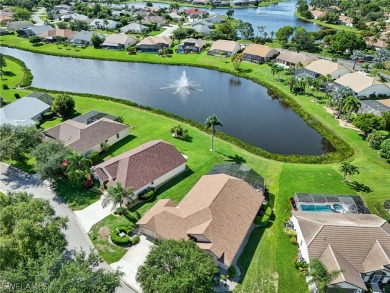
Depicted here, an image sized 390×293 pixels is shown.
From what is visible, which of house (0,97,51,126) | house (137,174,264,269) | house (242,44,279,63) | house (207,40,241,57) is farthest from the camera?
house (207,40,241,57)

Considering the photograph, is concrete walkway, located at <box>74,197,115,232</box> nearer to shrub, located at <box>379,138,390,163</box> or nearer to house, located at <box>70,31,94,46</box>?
shrub, located at <box>379,138,390,163</box>

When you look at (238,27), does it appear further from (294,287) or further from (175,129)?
(294,287)

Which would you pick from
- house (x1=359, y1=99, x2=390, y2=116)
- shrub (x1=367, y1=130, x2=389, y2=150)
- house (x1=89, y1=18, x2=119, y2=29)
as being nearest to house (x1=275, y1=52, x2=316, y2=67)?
house (x1=359, y1=99, x2=390, y2=116)

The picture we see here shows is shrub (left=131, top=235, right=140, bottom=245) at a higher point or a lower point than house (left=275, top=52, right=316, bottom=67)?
lower

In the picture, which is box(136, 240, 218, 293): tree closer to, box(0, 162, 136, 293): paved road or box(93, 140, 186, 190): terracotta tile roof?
box(0, 162, 136, 293): paved road

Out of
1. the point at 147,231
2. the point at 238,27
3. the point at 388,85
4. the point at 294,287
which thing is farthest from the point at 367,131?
the point at 238,27

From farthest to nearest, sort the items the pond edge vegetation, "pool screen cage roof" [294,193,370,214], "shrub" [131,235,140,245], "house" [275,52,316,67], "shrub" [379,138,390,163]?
"house" [275,52,316,67] → the pond edge vegetation → "shrub" [379,138,390,163] → "pool screen cage roof" [294,193,370,214] → "shrub" [131,235,140,245]

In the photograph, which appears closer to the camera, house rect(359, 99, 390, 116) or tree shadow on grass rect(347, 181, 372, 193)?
tree shadow on grass rect(347, 181, 372, 193)

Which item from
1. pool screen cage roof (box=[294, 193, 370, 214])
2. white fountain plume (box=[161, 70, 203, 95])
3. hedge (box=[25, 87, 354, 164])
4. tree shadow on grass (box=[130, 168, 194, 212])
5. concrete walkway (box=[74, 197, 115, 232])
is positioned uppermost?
pool screen cage roof (box=[294, 193, 370, 214])
